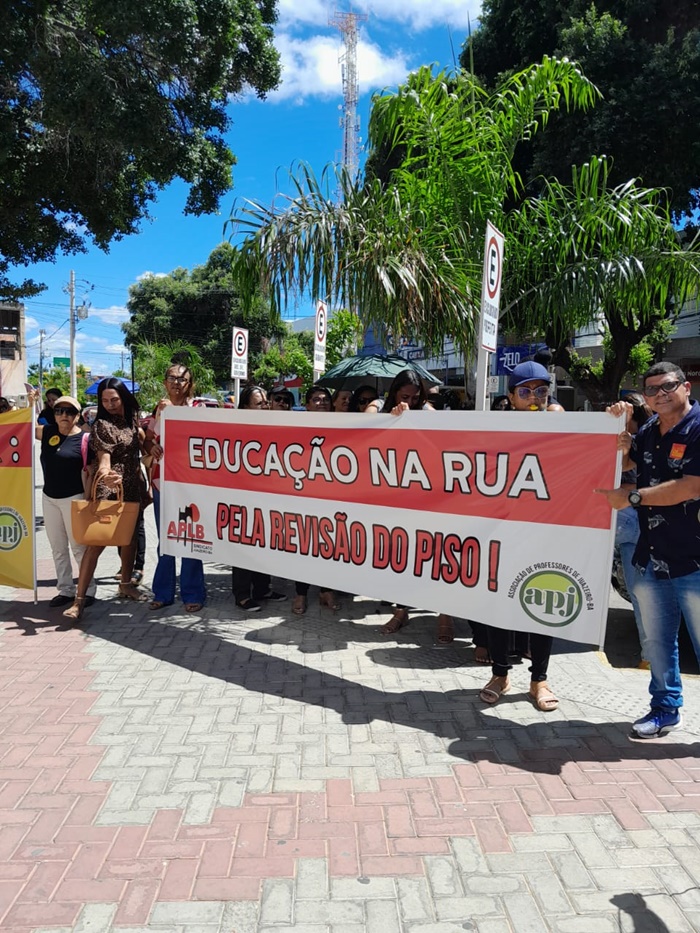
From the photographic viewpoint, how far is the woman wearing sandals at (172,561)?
18.4 feet

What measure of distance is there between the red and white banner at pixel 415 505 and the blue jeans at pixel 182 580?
1.09 feet

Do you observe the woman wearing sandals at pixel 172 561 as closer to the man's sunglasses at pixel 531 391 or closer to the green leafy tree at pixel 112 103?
the man's sunglasses at pixel 531 391

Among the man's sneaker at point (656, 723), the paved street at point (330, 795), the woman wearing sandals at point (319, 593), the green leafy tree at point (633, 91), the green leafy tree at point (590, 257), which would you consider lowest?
the paved street at point (330, 795)

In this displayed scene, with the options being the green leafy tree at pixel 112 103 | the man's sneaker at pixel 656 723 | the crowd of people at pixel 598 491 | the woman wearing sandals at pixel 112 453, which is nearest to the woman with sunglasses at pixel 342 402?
the crowd of people at pixel 598 491

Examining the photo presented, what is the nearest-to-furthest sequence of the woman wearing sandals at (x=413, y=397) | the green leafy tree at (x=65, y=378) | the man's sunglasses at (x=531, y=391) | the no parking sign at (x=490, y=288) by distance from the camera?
the man's sunglasses at (x=531, y=391)
the no parking sign at (x=490, y=288)
the woman wearing sandals at (x=413, y=397)
the green leafy tree at (x=65, y=378)

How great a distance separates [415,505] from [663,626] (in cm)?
153

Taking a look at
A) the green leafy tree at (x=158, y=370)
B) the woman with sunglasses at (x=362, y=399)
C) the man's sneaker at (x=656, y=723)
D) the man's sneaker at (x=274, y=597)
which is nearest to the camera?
the man's sneaker at (x=656, y=723)

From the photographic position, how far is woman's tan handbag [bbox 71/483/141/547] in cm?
534

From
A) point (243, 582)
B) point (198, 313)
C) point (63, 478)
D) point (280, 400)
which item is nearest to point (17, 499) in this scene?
point (63, 478)

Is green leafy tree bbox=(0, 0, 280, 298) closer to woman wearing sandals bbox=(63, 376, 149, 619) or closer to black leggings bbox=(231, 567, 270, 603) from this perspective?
woman wearing sandals bbox=(63, 376, 149, 619)

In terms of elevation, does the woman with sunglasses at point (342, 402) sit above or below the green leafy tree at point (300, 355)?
below

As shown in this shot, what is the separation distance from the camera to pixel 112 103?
28.1 ft

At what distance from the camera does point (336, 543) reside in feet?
14.9

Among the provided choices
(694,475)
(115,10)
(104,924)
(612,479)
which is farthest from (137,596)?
(115,10)
